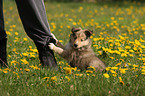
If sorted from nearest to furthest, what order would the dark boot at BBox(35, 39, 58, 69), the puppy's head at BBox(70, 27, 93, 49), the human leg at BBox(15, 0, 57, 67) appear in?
the human leg at BBox(15, 0, 57, 67) → the dark boot at BBox(35, 39, 58, 69) → the puppy's head at BBox(70, 27, 93, 49)

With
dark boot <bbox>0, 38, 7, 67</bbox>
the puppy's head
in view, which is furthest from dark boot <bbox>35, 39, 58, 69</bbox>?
Result: dark boot <bbox>0, 38, 7, 67</bbox>

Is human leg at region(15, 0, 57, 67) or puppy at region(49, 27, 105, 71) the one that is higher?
human leg at region(15, 0, 57, 67)

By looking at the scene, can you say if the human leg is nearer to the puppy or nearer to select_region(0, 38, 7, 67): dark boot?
the puppy

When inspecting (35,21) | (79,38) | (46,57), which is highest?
(35,21)

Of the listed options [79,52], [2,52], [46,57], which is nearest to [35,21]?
[46,57]

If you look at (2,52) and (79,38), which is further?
(79,38)

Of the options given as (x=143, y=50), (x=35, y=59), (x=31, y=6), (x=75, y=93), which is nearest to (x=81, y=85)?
(x=75, y=93)

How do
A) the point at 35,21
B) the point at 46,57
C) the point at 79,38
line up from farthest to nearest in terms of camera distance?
1. the point at 79,38
2. the point at 46,57
3. the point at 35,21

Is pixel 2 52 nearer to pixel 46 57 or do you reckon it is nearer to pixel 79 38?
pixel 46 57

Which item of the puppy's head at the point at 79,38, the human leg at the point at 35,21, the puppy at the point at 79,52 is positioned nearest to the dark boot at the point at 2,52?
the human leg at the point at 35,21

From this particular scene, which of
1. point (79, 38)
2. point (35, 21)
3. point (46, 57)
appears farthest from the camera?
point (79, 38)

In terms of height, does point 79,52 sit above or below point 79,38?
below

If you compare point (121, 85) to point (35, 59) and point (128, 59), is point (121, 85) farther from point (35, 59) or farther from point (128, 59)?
point (35, 59)

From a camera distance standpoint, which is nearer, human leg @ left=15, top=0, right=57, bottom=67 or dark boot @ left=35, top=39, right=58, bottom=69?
human leg @ left=15, top=0, right=57, bottom=67
